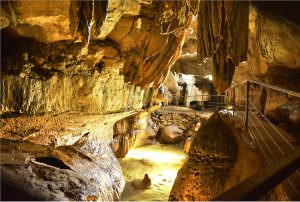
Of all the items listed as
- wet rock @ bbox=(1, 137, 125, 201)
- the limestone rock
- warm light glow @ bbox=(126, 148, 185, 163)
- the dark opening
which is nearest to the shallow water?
warm light glow @ bbox=(126, 148, 185, 163)

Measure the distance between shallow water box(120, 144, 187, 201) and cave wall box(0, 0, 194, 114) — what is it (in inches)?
146

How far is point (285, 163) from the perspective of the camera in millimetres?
1710

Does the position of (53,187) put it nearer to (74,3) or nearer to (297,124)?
(74,3)

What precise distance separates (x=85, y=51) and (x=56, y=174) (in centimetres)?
227

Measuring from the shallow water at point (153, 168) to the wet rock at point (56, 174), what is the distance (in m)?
2.49

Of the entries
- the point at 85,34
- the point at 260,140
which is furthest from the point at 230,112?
the point at 85,34

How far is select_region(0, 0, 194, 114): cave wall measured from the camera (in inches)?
166

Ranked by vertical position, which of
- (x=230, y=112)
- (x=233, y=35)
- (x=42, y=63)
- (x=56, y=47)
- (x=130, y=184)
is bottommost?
(x=130, y=184)

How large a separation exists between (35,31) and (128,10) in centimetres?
199

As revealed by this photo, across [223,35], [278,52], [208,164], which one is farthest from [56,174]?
[278,52]

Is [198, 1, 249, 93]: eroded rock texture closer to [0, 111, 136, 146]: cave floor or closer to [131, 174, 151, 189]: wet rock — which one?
[0, 111, 136, 146]: cave floor

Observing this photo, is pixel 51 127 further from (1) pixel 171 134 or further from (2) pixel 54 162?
(1) pixel 171 134

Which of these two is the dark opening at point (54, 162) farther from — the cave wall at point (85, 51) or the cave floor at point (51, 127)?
the cave wall at point (85, 51)

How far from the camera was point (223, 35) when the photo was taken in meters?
5.19
